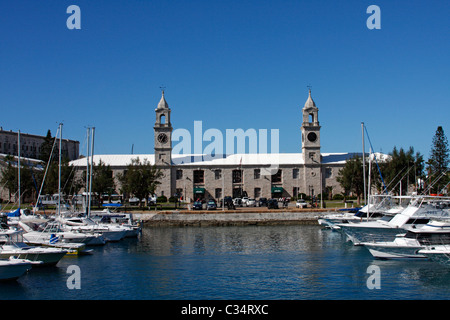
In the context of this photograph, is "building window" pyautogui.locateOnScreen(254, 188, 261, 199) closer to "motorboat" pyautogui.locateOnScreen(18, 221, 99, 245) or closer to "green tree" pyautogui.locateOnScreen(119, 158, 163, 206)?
"green tree" pyautogui.locateOnScreen(119, 158, 163, 206)

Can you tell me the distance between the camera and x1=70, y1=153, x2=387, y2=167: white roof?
8462 centimetres

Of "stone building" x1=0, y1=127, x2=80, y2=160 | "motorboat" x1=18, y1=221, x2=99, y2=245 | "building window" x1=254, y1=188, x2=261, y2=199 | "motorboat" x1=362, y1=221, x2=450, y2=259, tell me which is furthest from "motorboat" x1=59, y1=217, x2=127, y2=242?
"stone building" x1=0, y1=127, x2=80, y2=160

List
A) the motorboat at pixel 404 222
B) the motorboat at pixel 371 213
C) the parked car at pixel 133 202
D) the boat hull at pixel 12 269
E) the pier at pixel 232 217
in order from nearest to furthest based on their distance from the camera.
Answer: the boat hull at pixel 12 269, the motorboat at pixel 404 222, the motorboat at pixel 371 213, the pier at pixel 232 217, the parked car at pixel 133 202

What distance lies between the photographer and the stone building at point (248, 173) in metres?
83.4

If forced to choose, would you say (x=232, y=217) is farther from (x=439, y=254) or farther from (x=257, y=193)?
(x=439, y=254)

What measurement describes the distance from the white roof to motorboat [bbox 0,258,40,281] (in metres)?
57.9

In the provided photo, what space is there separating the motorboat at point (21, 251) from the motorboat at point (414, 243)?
20.9 m

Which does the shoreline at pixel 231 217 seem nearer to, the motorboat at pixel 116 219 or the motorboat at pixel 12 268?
the motorboat at pixel 116 219

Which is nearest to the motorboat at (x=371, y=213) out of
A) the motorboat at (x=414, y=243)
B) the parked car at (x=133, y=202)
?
the motorboat at (x=414, y=243)

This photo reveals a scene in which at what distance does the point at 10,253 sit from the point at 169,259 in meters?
10.4

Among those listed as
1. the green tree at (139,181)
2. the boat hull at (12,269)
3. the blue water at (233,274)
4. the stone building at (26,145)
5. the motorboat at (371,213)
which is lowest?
the blue water at (233,274)
